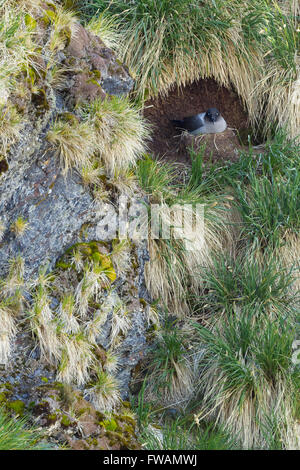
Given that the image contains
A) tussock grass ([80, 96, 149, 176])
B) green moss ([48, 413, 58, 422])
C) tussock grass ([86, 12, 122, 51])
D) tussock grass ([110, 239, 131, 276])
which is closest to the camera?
green moss ([48, 413, 58, 422])

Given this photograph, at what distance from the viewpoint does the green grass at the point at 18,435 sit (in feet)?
11.0

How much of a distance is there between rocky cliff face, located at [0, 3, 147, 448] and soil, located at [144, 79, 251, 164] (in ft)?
4.20

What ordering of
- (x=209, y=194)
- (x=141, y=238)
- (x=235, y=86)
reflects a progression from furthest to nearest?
(x=235, y=86), (x=209, y=194), (x=141, y=238)

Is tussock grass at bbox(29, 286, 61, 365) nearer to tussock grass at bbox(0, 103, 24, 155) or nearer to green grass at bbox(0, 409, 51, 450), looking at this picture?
green grass at bbox(0, 409, 51, 450)

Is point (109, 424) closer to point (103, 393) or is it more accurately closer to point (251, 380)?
point (103, 393)

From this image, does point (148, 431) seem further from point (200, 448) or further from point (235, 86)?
point (235, 86)

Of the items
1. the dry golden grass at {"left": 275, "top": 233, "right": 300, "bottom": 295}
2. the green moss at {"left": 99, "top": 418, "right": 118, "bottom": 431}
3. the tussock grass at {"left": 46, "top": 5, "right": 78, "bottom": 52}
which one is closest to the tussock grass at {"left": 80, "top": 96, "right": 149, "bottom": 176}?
the tussock grass at {"left": 46, "top": 5, "right": 78, "bottom": 52}

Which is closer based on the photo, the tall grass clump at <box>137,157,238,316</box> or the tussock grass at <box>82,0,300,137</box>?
the tall grass clump at <box>137,157,238,316</box>

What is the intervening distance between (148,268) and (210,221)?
758 mm

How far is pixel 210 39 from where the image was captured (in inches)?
235

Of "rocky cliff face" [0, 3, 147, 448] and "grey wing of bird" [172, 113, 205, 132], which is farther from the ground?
"grey wing of bird" [172, 113, 205, 132]

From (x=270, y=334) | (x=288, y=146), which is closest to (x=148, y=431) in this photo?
(x=270, y=334)

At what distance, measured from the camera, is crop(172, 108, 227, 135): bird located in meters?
6.00

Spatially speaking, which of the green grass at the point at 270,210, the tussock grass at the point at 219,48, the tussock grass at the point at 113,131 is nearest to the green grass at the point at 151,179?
the tussock grass at the point at 113,131
